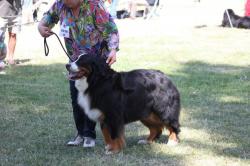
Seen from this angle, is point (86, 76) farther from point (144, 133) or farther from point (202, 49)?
point (202, 49)

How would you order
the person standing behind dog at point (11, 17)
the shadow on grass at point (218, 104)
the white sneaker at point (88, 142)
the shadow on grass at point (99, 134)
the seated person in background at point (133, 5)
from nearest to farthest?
the shadow on grass at point (99, 134)
the white sneaker at point (88, 142)
the shadow on grass at point (218, 104)
the person standing behind dog at point (11, 17)
the seated person in background at point (133, 5)

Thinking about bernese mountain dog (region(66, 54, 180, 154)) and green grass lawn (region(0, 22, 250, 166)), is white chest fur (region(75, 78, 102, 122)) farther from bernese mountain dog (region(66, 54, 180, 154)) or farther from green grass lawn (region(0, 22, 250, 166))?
green grass lawn (region(0, 22, 250, 166))

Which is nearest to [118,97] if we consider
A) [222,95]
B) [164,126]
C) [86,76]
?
[86,76]

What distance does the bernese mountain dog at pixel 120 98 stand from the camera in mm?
6211

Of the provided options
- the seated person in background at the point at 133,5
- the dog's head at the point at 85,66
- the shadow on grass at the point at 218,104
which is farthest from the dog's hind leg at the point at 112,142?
the seated person in background at the point at 133,5

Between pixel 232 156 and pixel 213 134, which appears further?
pixel 213 134

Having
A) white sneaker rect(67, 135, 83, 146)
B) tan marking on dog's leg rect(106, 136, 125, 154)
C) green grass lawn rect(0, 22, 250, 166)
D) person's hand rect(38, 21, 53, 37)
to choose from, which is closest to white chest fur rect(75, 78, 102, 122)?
tan marking on dog's leg rect(106, 136, 125, 154)

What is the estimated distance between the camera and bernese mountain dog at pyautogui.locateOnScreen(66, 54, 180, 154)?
6211mm

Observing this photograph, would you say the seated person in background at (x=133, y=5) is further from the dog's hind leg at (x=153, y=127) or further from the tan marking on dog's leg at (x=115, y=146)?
the tan marking on dog's leg at (x=115, y=146)

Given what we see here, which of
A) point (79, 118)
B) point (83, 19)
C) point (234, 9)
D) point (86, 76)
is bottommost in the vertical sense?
point (234, 9)

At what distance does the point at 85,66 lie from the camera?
20.1 ft

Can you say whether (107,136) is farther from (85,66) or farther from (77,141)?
(85,66)

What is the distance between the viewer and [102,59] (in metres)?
6.27

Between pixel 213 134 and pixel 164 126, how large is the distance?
0.87 metres
